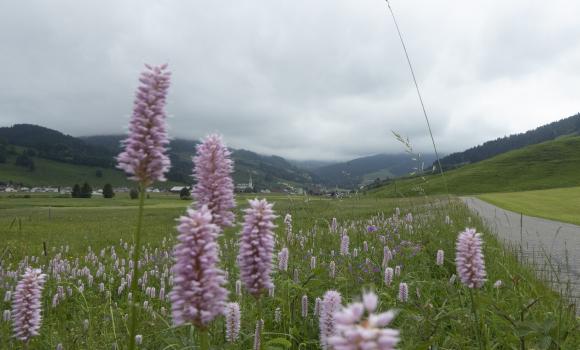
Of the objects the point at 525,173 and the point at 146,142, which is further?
the point at 525,173

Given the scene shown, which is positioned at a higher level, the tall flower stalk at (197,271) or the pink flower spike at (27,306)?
the tall flower stalk at (197,271)

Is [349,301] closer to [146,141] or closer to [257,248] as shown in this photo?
[257,248]

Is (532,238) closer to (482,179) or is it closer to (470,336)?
(470,336)

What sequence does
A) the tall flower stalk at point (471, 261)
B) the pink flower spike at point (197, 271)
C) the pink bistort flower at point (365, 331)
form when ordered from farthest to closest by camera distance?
1. the tall flower stalk at point (471, 261)
2. the pink flower spike at point (197, 271)
3. the pink bistort flower at point (365, 331)

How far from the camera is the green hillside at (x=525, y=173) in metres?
139

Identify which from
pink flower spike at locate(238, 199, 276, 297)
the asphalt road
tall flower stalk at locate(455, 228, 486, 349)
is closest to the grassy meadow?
tall flower stalk at locate(455, 228, 486, 349)

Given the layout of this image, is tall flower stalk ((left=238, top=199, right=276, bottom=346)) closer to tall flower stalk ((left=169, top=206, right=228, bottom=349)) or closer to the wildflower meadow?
the wildflower meadow

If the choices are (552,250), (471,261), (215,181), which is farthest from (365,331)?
(552,250)

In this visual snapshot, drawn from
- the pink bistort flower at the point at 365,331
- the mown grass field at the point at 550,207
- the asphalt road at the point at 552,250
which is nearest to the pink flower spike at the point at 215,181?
the pink bistort flower at the point at 365,331

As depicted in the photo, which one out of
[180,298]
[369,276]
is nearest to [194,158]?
[180,298]

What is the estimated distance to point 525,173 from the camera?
155375 millimetres

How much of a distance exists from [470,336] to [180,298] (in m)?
4.36

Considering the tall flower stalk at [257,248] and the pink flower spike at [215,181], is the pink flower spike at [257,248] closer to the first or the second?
the tall flower stalk at [257,248]

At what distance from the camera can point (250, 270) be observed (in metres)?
2.62
